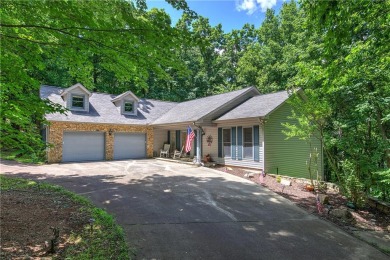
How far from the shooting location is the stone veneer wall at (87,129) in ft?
50.7

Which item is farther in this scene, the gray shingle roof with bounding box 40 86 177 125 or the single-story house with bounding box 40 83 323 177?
the gray shingle roof with bounding box 40 86 177 125

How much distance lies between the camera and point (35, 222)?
5176 mm

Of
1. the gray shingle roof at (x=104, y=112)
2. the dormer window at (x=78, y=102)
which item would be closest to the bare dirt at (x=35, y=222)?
the gray shingle roof at (x=104, y=112)

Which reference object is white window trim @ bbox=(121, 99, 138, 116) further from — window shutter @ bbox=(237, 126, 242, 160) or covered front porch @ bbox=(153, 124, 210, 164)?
window shutter @ bbox=(237, 126, 242, 160)

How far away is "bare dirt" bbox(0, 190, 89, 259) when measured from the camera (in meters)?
4.03

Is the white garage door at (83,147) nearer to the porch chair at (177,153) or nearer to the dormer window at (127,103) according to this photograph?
the dormer window at (127,103)

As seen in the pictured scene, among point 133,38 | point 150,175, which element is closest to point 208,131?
point 150,175

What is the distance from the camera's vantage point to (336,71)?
19.5 ft

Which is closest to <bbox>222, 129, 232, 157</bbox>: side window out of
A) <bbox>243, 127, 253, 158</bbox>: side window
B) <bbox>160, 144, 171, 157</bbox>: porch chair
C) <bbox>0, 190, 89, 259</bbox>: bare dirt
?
<bbox>243, 127, 253, 158</bbox>: side window

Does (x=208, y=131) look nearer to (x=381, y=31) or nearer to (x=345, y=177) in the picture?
(x=345, y=177)

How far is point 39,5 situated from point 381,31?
6.31m

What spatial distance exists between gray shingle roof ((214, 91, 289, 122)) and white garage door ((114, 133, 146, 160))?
7.49m

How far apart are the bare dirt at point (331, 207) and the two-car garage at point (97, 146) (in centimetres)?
1005

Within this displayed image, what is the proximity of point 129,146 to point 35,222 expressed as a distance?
1388 centimetres
